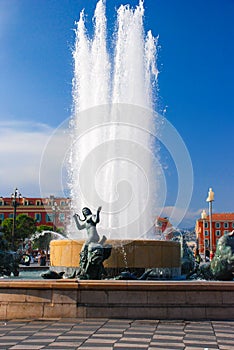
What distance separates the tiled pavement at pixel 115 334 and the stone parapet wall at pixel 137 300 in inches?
7.6

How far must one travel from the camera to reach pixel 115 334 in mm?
6961

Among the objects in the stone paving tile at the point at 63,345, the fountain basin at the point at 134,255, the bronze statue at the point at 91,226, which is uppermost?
the bronze statue at the point at 91,226

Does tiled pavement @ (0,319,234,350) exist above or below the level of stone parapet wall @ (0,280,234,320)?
below

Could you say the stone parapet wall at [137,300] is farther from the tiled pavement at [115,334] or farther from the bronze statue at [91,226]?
the bronze statue at [91,226]

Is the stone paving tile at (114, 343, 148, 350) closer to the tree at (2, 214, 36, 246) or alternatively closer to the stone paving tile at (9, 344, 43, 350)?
the stone paving tile at (9, 344, 43, 350)

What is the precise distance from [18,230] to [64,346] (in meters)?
64.8

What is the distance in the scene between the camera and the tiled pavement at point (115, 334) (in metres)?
6.23

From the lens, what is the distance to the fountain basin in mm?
12914

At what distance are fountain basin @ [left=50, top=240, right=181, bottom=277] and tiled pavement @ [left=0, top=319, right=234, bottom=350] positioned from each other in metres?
4.81

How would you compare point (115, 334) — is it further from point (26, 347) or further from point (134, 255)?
point (134, 255)

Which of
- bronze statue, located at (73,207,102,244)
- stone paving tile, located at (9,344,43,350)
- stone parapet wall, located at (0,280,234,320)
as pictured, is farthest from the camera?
bronze statue, located at (73,207,102,244)

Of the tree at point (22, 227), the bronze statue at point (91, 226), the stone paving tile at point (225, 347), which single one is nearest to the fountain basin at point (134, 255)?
the bronze statue at point (91, 226)

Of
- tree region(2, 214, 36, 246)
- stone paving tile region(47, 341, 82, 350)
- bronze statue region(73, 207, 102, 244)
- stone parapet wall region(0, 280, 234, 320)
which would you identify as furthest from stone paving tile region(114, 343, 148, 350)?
tree region(2, 214, 36, 246)

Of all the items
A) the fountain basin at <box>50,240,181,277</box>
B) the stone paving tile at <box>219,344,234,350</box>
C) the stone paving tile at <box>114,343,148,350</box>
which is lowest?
the stone paving tile at <box>114,343,148,350</box>
